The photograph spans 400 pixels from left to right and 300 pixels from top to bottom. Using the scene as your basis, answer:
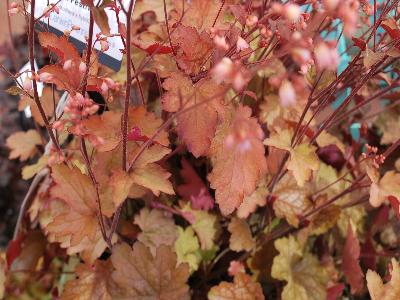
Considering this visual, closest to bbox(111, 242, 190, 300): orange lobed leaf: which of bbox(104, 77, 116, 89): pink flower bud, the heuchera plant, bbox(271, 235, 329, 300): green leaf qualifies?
the heuchera plant

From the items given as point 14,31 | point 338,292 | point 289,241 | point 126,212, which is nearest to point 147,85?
point 126,212

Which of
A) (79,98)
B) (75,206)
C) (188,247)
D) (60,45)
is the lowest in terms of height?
(188,247)

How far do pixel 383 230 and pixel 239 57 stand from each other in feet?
2.57

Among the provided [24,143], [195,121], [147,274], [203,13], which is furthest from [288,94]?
[24,143]

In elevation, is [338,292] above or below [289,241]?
below

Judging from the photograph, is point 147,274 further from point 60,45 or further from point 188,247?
point 60,45

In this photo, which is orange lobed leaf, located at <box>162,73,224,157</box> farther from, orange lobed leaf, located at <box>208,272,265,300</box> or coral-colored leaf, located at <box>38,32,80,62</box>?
orange lobed leaf, located at <box>208,272,265,300</box>

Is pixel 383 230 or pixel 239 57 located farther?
pixel 383 230

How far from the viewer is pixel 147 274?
0.95 meters

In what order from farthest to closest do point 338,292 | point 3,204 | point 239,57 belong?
point 3,204
point 338,292
point 239,57

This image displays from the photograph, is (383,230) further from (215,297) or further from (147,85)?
(147,85)

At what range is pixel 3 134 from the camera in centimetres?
189

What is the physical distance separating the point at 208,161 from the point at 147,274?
1.07 ft

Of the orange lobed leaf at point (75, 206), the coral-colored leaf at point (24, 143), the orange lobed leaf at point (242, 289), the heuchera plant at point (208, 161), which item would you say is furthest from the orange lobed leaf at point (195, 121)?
the coral-colored leaf at point (24, 143)
